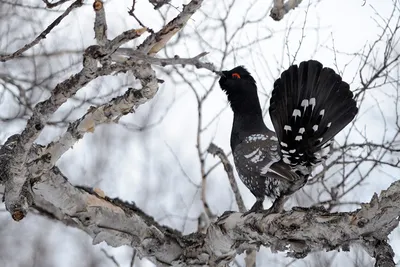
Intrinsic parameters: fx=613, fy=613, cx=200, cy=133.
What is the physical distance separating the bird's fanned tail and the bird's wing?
0.40 meters

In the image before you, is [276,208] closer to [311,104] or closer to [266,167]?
[311,104]

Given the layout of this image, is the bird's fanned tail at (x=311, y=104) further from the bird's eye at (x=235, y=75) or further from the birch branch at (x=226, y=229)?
the bird's eye at (x=235, y=75)

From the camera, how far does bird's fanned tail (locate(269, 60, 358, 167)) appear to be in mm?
3586

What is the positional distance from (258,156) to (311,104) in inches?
34.3

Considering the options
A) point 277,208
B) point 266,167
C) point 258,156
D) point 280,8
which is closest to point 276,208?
point 277,208

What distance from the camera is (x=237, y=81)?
4.79 meters

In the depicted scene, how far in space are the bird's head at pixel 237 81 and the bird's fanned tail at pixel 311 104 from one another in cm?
113

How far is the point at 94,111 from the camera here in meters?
2.95

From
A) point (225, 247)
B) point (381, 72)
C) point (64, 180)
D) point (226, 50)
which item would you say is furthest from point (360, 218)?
point (226, 50)

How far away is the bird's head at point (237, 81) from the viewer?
4.79 meters

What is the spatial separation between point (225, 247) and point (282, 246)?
60 cm

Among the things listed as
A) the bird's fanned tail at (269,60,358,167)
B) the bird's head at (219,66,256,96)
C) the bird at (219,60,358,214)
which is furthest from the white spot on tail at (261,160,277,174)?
the bird's head at (219,66,256,96)

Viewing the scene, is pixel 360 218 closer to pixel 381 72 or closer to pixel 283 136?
pixel 283 136

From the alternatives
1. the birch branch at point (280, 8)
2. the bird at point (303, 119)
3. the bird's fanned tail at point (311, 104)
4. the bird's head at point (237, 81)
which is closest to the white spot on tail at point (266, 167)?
the bird at point (303, 119)
